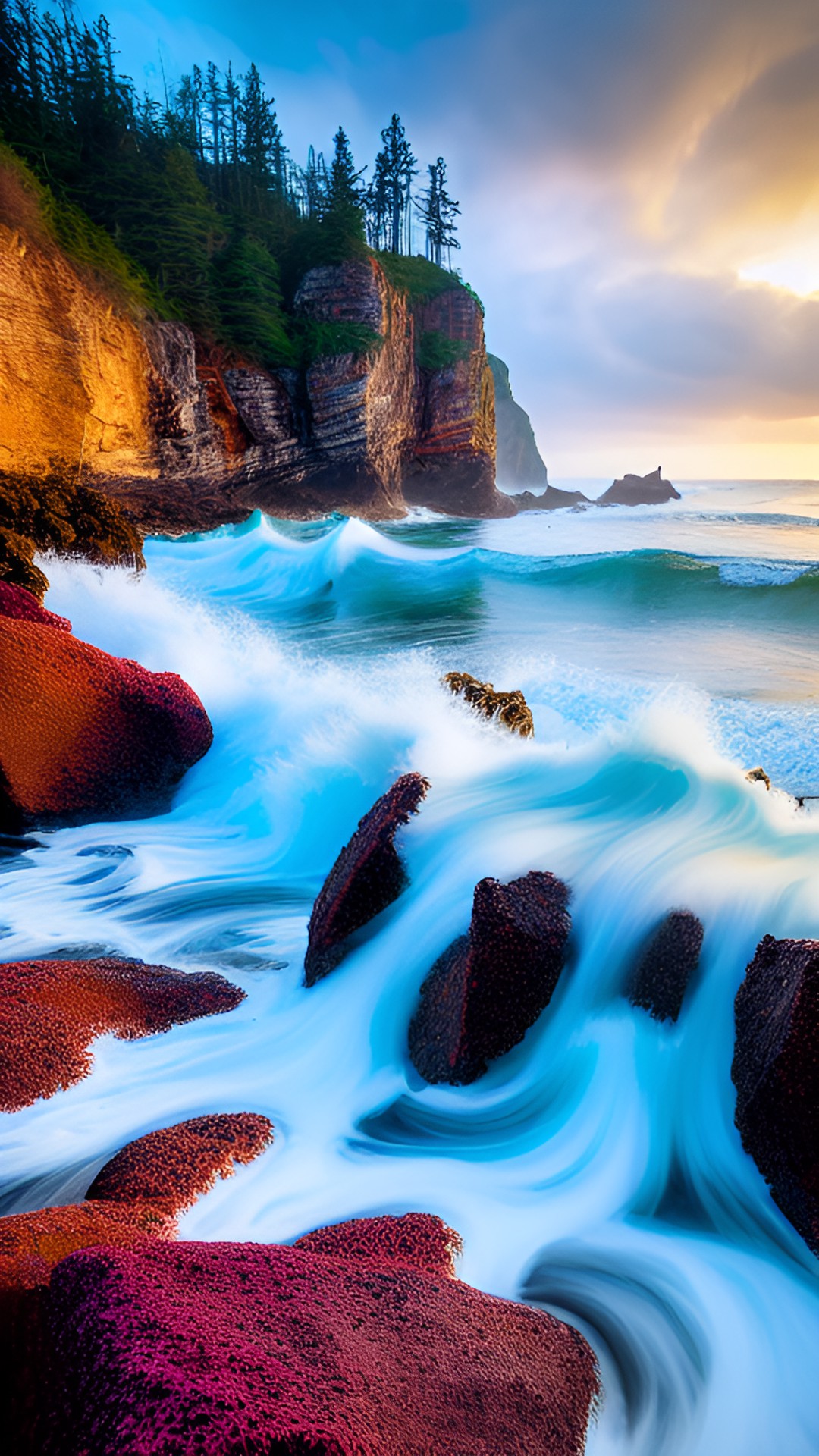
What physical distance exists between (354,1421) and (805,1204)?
1282 millimetres

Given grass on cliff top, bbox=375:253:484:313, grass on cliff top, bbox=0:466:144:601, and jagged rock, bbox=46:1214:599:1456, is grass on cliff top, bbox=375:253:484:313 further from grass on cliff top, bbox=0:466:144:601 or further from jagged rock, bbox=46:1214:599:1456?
jagged rock, bbox=46:1214:599:1456

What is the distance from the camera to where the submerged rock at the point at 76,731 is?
3988 mm

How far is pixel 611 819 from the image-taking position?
317cm

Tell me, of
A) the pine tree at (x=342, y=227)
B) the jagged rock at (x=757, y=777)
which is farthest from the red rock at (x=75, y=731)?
the pine tree at (x=342, y=227)

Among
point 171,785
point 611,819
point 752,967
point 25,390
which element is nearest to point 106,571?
point 171,785

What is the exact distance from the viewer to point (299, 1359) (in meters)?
1.02

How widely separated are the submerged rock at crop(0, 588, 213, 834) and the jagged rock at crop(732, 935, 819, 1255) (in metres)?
3.75

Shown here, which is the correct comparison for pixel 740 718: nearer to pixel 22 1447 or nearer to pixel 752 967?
pixel 752 967

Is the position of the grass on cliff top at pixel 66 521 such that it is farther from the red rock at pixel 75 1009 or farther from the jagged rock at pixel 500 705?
the red rock at pixel 75 1009

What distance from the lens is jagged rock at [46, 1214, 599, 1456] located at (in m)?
0.85

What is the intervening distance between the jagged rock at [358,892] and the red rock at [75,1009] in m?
0.37

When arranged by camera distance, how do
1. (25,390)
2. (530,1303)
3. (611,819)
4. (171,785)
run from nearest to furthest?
(530,1303) → (611,819) → (171,785) → (25,390)

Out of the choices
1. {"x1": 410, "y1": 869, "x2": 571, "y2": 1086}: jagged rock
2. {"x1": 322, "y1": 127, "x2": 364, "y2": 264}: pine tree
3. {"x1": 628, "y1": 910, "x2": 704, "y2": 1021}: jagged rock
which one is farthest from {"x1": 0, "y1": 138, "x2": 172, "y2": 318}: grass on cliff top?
{"x1": 628, "y1": 910, "x2": 704, "y2": 1021}: jagged rock

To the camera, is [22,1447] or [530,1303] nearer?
[22,1447]
